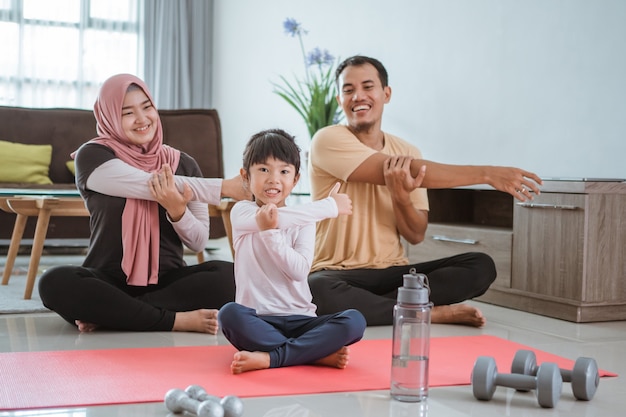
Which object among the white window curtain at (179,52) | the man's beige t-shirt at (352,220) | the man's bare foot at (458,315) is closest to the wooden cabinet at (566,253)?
the man's bare foot at (458,315)

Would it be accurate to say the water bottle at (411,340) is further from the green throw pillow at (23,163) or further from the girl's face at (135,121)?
the green throw pillow at (23,163)

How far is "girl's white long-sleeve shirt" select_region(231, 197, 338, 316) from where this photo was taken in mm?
2166

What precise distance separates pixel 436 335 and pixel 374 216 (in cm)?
51

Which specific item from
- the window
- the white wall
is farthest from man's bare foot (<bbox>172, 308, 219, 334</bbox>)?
the window

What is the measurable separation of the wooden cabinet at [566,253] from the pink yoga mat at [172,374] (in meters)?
0.76

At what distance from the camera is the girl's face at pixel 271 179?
218cm

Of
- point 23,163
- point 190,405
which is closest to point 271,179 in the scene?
point 190,405

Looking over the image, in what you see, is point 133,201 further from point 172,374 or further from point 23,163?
point 23,163

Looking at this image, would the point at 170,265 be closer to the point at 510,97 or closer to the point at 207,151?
the point at 510,97

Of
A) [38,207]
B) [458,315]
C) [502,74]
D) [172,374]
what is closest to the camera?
[172,374]

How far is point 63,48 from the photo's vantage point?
25.5 ft

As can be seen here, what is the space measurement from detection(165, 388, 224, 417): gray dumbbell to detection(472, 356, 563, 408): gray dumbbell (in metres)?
0.58

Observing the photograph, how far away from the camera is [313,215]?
7.17ft

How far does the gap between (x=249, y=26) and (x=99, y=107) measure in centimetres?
505
